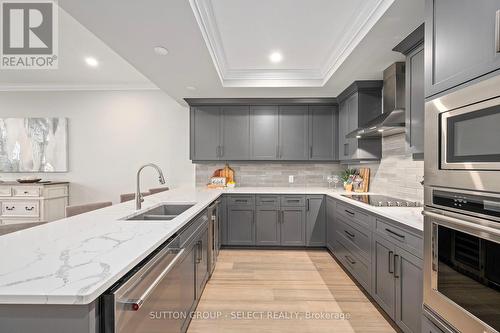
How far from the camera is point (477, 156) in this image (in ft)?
3.41

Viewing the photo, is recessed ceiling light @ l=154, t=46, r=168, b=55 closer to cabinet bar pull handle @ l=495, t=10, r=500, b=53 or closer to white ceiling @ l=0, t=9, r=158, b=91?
white ceiling @ l=0, t=9, r=158, b=91

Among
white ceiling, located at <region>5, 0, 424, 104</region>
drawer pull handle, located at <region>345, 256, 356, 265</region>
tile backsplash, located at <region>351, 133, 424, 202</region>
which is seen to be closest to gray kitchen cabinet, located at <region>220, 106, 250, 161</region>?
white ceiling, located at <region>5, 0, 424, 104</region>

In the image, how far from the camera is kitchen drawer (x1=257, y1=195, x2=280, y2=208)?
385 cm

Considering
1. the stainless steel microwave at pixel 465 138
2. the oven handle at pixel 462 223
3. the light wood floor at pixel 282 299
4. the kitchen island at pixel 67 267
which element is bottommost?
the light wood floor at pixel 282 299

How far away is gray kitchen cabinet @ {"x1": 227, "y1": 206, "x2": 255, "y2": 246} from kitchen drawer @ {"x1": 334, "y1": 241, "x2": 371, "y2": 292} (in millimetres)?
1235

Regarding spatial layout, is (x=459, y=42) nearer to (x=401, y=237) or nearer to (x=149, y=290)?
(x=401, y=237)

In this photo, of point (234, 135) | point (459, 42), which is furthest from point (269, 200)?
point (459, 42)

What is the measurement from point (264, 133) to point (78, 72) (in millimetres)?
3064

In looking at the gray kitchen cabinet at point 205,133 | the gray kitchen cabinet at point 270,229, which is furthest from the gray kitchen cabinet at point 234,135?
the gray kitchen cabinet at point 270,229

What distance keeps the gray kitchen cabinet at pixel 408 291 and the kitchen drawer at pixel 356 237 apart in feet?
1.59

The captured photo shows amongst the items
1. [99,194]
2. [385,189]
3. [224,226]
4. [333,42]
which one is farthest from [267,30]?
[99,194]

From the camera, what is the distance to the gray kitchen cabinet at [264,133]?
4.27m

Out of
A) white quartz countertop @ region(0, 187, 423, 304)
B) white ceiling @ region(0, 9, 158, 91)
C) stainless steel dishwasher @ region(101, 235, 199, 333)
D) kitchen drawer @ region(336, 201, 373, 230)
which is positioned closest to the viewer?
white quartz countertop @ region(0, 187, 423, 304)
